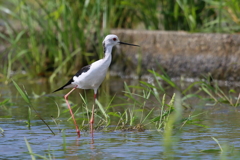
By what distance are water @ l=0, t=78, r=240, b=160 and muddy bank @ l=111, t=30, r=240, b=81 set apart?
2482 mm

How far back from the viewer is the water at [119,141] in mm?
4031

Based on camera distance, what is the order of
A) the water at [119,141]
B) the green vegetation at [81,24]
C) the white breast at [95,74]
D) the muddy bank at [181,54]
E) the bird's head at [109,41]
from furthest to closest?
the green vegetation at [81,24], the muddy bank at [181,54], the bird's head at [109,41], the white breast at [95,74], the water at [119,141]

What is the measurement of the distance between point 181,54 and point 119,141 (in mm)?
4436

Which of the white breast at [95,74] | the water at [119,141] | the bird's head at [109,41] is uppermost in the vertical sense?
the bird's head at [109,41]

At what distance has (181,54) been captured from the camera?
8773 mm

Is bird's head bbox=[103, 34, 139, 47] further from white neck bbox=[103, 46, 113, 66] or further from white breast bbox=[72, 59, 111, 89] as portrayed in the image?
white breast bbox=[72, 59, 111, 89]

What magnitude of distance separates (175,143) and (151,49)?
16.1 feet

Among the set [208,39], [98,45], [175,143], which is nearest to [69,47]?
[98,45]

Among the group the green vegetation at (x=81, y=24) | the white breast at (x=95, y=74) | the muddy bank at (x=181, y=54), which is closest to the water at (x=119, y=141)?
the white breast at (x=95, y=74)

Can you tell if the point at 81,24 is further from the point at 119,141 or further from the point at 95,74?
the point at 119,141

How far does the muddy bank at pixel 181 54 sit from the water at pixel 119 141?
2482mm

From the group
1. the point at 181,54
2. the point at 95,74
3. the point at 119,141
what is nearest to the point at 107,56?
the point at 95,74

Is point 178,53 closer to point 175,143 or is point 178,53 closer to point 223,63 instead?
point 223,63

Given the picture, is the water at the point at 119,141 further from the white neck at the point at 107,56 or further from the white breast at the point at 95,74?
the white neck at the point at 107,56
